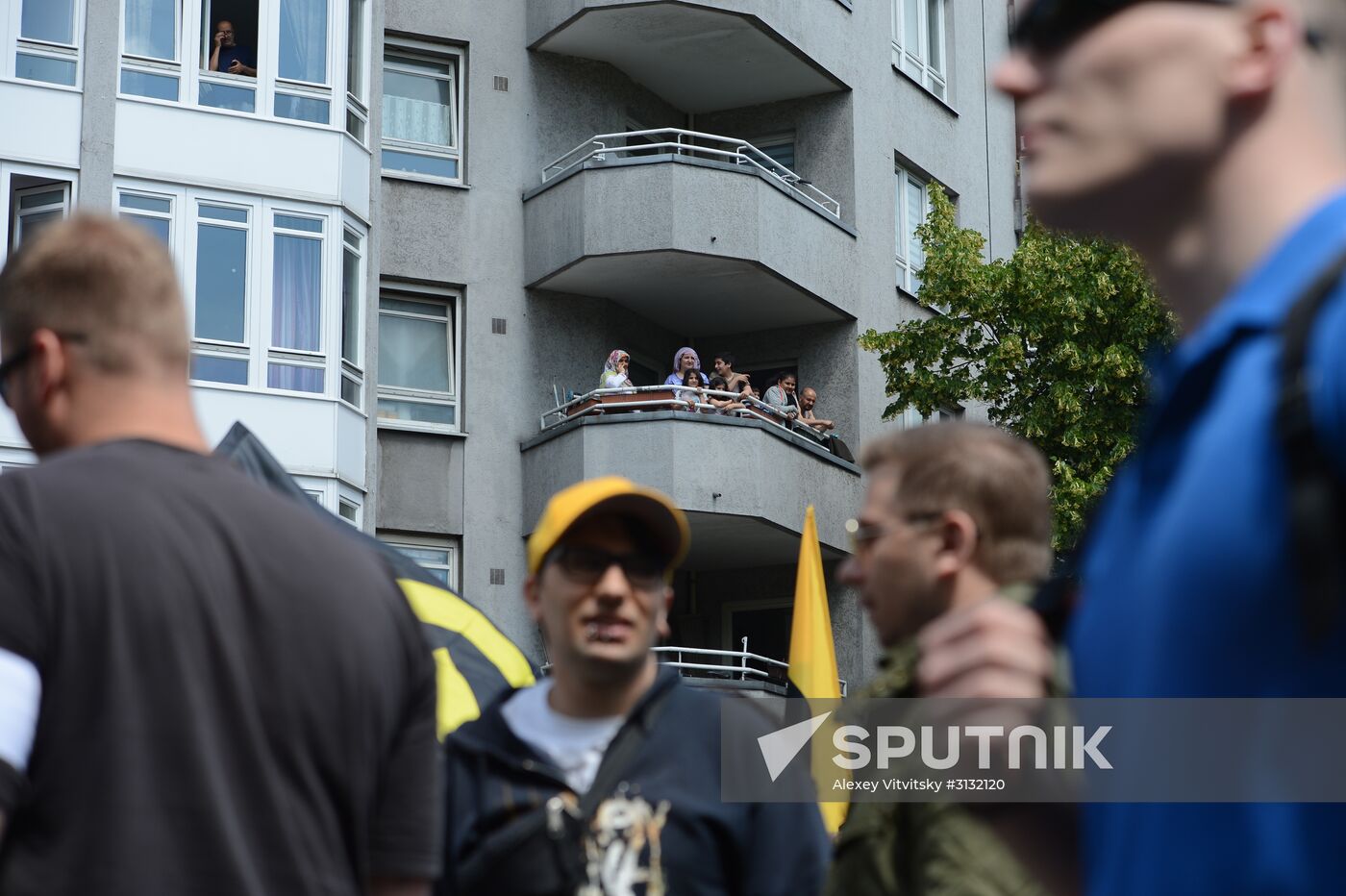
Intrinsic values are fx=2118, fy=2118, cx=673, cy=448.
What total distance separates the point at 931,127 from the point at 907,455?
27.7 metres

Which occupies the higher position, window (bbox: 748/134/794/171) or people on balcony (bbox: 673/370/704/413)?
window (bbox: 748/134/794/171)

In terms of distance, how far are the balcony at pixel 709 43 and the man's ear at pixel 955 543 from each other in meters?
22.6

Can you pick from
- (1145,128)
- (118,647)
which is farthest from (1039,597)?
(118,647)

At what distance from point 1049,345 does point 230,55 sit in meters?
9.84

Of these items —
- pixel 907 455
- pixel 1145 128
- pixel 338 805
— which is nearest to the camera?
pixel 1145 128

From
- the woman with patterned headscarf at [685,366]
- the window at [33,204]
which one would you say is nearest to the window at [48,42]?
the window at [33,204]

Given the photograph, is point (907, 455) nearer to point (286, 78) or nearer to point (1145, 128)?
point (1145, 128)

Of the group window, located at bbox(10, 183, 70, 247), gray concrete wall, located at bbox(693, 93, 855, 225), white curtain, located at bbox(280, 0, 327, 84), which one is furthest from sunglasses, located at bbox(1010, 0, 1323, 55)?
gray concrete wall, located at bbox(693, 93, 855, 225)

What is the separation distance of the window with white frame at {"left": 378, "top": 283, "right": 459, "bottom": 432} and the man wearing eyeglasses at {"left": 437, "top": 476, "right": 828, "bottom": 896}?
20.6 metres

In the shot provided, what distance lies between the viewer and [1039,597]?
2082 mm

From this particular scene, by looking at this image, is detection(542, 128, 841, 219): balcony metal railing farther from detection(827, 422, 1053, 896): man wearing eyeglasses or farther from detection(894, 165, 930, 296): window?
detection(827, 422, 1053, 896): man wearing eyeglasses

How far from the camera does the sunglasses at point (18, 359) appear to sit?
3.24 meters

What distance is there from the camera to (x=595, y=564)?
4.75 meters

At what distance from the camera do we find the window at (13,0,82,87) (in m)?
22.8
